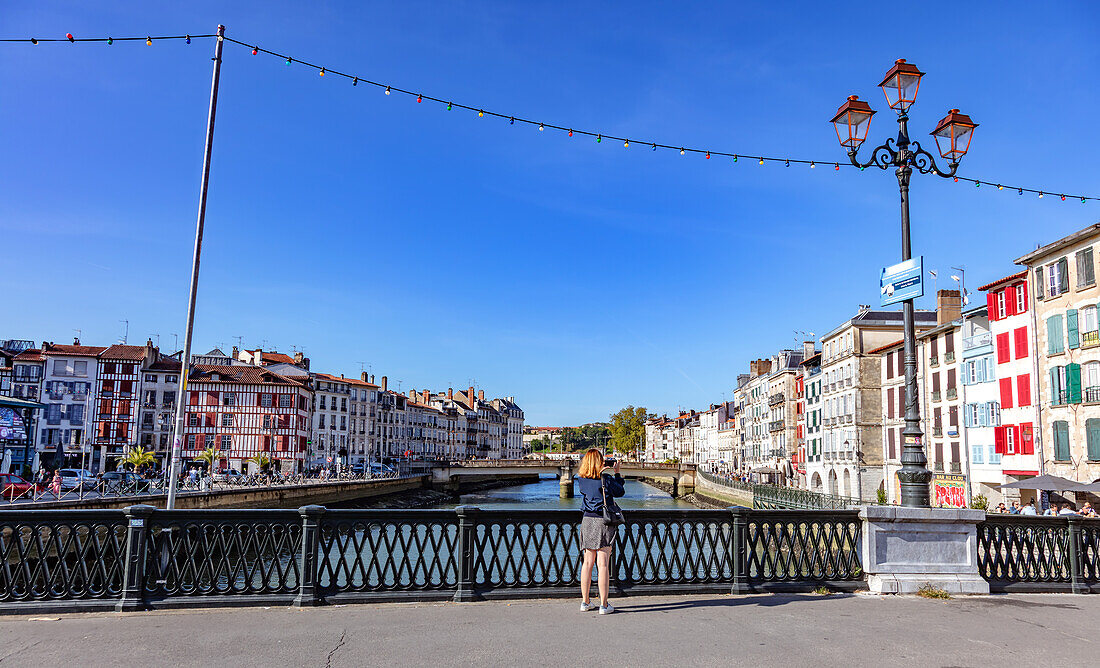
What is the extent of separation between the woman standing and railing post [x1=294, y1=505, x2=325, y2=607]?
3.06 metres

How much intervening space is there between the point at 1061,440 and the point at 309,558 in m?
34.5

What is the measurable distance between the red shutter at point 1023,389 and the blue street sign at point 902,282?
1172 inches

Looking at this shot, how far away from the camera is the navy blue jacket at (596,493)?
8.75 metres

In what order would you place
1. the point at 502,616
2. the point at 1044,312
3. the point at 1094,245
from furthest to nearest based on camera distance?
the point at 1044,312 → the point at 1094,245 → the point at 502,616

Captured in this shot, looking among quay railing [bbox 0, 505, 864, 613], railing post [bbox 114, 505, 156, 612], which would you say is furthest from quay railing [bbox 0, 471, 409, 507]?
railing post [bbox 114, 505, 156, 612]

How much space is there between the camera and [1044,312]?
1369 inches

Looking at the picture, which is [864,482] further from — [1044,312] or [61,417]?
[61,417]

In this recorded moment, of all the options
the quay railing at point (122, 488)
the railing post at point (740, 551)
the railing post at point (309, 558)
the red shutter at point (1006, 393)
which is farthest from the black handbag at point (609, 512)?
the red shutter at point (1006, 393)

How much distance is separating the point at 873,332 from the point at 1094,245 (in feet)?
81.3

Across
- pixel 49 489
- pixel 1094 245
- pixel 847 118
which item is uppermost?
pixel 1094 245

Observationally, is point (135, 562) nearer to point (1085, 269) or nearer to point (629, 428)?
point (1085, 269)

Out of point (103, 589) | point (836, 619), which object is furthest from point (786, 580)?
point (103, 589)

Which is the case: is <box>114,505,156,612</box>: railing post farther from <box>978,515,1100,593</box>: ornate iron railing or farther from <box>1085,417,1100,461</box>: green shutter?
<box>1085,417,1100,461</box>: green shutter

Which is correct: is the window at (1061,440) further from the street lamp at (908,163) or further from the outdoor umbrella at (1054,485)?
the street lamp at (908,163)
